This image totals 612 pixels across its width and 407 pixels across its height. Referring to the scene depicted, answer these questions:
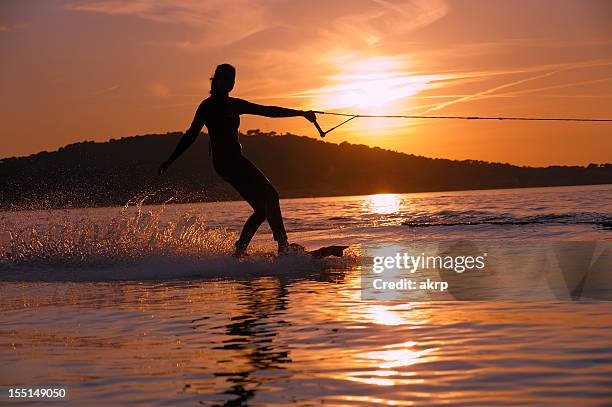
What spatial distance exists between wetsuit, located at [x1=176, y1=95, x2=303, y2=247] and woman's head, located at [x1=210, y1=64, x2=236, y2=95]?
10 centimetres

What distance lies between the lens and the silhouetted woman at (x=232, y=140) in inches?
470

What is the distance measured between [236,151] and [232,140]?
163mm

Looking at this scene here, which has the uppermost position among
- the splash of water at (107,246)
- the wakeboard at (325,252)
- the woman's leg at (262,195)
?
the woman's leg at (262,195)

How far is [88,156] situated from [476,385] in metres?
117

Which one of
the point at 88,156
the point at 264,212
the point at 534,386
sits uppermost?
the point at 88,156

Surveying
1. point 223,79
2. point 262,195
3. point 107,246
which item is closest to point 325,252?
point 262,195

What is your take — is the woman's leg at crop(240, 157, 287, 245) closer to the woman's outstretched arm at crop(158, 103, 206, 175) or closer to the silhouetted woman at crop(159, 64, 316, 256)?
the silhouetted woman at crop(159, 64, 316, 256)

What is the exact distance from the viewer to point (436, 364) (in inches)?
201

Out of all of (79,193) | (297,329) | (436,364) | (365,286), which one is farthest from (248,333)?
(79,193)

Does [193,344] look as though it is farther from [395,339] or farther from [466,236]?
[466,236]

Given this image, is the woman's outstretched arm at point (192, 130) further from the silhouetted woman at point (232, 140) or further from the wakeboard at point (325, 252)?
the wakeboard at point (325, 252)

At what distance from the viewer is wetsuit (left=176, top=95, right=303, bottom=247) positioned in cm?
1197

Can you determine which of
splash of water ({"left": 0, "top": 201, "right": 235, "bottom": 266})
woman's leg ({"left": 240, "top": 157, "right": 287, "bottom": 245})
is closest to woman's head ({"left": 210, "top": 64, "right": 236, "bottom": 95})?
woman's leg ({"left": 240, "top": 157, "right": 287, "bottom": 245})

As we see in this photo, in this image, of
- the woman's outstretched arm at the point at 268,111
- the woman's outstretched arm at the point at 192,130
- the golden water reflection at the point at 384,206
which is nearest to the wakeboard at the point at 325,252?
the woman's outstretched arm at the point at 268,111
